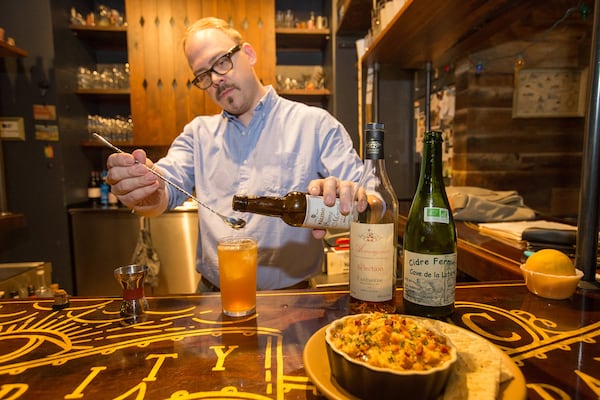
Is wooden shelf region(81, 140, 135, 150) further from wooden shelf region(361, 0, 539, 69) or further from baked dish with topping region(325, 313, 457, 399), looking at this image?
baked dish with topping region(325, 313, 457, 399)

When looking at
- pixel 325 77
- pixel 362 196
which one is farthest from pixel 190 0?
pixel 362 196

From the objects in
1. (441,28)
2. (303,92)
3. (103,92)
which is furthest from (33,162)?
(441,28)

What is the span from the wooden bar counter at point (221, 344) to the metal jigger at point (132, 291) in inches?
1.0

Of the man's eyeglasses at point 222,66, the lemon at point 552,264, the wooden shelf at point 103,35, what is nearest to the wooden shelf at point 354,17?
the man's eyeglasses at point 222,66

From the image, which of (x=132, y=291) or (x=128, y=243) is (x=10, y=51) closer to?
(x=128, y=243)

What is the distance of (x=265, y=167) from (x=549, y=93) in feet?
7.46

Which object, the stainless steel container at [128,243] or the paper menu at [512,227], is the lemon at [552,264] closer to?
the paper menu at [512,227]

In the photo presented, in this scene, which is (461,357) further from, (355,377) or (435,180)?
(435,180)

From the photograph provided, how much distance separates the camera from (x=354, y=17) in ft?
8.28

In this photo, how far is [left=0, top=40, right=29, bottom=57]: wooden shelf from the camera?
238 cm

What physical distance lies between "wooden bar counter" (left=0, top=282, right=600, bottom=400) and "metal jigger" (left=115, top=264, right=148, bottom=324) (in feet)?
0.08

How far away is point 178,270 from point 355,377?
2657 millimetres

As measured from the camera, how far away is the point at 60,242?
2826mm

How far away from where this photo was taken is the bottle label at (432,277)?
662 mm
